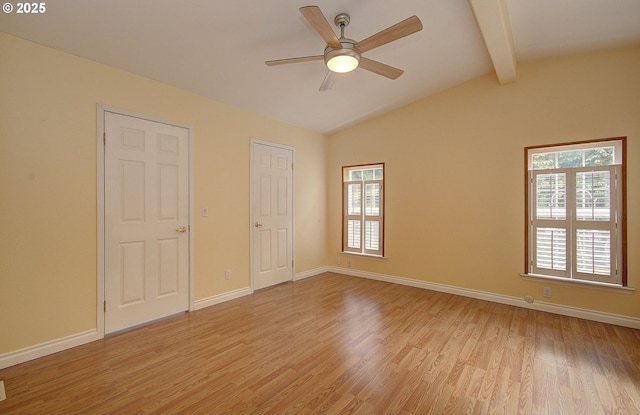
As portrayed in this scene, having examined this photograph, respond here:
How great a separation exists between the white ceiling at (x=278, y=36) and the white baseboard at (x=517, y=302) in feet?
9.58

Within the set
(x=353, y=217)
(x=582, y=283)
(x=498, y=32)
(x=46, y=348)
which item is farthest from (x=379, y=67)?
(x=46, y=348)

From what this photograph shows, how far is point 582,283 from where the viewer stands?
3178 mm

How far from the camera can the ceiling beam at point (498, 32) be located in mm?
2291

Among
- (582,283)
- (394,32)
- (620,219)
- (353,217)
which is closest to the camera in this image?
(394,32)

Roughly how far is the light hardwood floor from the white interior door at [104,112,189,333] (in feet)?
0.92

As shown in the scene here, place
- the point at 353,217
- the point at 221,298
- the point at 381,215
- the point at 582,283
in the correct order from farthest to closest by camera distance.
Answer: the point at 353,217 < the point at 381,215 < the point at 221,298 < the point at 582,283

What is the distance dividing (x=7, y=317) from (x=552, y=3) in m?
5.27

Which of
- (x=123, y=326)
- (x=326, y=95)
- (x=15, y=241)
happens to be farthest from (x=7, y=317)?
(x=326, y=95)

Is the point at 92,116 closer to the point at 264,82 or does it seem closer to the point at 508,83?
the point at 264,82

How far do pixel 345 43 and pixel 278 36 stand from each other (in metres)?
0.75

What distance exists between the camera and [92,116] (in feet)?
8.75

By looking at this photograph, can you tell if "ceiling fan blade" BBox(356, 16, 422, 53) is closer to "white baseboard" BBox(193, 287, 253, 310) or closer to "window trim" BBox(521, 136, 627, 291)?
"window trim" BBox(521, 136, 627, 291)

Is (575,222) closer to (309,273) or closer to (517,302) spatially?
(517,302)

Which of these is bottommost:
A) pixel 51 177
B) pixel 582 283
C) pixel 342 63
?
pixel 582 283
